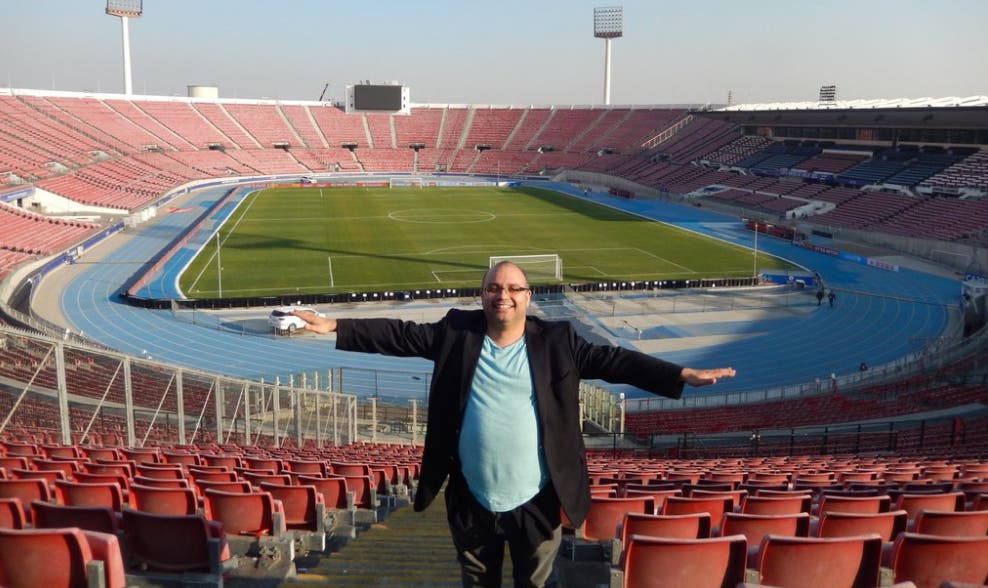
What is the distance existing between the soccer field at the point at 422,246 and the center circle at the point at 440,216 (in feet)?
0.27

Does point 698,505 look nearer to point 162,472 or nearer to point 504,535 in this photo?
point 504,535

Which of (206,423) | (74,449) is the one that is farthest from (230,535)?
(206,423)

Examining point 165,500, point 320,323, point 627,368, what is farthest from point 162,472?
point 627,368

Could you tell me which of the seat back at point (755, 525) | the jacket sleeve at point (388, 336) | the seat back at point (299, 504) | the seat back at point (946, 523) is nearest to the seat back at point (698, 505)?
the seat back at point (755, 525)

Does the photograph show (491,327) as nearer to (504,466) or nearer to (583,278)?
(504,466)

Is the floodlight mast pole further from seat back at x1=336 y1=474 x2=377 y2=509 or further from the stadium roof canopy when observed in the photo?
seat back at x1=336 y1=474 x2=377 y2=509

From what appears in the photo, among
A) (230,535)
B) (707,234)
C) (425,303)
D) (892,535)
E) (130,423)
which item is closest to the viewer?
(892,535)

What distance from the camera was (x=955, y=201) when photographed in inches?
2169

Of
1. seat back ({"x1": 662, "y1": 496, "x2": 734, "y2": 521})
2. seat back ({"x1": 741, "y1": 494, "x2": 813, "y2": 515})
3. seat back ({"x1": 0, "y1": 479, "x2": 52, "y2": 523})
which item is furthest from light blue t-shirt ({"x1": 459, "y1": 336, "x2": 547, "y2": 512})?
seat back ({"x1": 0, "y1": 479, "x2": 52, "y2": 523})

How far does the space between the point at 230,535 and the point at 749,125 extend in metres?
87.3

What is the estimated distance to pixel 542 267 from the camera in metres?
44.5

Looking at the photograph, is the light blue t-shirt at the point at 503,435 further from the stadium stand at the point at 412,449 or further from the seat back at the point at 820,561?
the seat back at the point at 820,561

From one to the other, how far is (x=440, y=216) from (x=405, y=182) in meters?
28.3

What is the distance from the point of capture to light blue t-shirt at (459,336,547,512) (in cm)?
416
